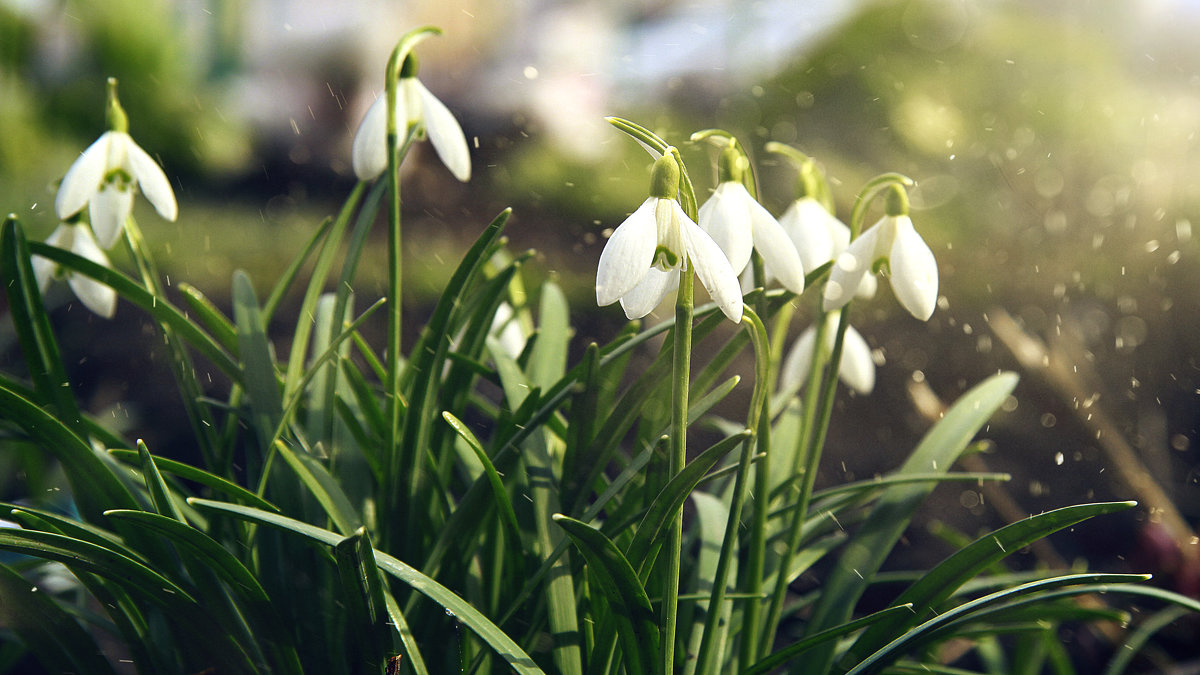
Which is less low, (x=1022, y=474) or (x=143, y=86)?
(x=143, y=86)

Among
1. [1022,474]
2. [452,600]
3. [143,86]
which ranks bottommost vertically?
[1022,474]

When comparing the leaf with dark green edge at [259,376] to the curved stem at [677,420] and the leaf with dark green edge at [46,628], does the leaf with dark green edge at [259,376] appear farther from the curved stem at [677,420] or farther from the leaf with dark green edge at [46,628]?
the curved stem at [677,420]

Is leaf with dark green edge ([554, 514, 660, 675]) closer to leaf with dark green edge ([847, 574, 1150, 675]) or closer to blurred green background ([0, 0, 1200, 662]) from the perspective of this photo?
leaf with dark green edge ([847, 574, 1150, 675])

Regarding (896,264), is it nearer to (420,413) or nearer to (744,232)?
(744,232)

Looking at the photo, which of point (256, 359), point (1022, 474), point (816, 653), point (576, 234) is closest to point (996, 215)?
point (1022, 474)

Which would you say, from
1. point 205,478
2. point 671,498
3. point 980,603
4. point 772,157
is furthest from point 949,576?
point 772,157

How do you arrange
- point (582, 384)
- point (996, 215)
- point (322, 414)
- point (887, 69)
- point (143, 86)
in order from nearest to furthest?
point (582, 384) < point (322, 414) < point (996, 215) < point (887, 69) < point (143, 86)

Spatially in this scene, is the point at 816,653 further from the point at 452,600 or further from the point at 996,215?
the point at 996,215

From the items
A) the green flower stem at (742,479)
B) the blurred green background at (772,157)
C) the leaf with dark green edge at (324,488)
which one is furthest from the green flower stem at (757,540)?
the blurred green background at (772,157)
